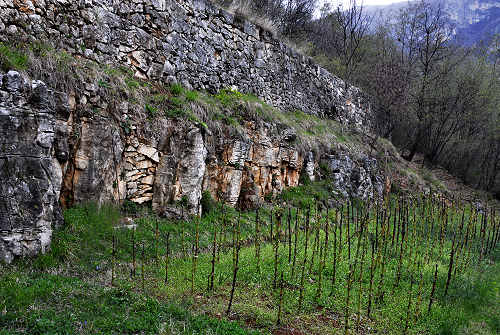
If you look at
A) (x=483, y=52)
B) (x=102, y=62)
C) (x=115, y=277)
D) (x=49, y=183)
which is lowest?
(x=115, y=277)

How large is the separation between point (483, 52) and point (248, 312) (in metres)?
28.8

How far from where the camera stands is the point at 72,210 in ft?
20.2

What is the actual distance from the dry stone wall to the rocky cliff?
0.04 meters

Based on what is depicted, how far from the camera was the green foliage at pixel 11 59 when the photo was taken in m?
5.45

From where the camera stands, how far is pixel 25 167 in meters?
5.13

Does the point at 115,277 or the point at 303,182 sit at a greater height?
the point at 303,182

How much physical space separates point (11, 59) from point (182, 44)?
605cm

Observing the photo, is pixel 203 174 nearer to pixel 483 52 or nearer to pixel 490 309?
pixel 490 309

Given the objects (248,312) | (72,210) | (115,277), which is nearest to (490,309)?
(248,312)

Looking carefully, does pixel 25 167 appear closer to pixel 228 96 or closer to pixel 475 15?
pixel 228 96

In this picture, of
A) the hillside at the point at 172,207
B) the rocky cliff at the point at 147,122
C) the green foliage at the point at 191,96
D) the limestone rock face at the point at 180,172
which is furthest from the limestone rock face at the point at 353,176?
the limestone rock face at the point at 180,172

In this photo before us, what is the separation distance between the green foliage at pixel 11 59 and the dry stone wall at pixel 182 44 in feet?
1.79

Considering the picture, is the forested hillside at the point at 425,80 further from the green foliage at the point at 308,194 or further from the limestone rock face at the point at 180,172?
the limestone rock face at the point at 180,172

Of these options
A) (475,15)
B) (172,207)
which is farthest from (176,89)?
(475,15)
